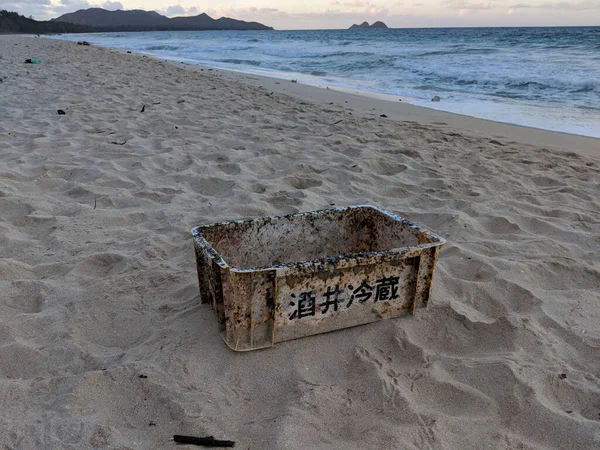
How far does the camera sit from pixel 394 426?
160cm

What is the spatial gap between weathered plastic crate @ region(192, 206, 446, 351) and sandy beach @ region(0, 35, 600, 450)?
0.08 meters

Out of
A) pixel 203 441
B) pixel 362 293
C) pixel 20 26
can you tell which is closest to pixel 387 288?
pixel 362 293

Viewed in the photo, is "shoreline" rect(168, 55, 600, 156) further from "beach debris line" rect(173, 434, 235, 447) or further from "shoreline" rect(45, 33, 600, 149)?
"beach debris line" rect(173, 434, 235, 447)

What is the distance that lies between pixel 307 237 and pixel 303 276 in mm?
609

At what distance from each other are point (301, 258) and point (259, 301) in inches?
26.2

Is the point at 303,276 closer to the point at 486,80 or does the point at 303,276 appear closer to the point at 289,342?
the point at 289,342

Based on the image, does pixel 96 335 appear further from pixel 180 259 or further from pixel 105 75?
pixel 105 75

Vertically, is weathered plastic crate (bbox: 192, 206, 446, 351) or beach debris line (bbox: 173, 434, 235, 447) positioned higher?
weathered plastic crate (bbox: 192, 206, 446, 351)

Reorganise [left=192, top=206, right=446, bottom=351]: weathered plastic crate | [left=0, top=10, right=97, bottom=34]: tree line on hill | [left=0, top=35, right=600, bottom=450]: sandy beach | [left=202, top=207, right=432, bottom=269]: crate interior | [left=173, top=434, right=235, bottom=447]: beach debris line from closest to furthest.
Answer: [left=173, top=434, right=235, bottom=447]: beach debris line, [left=0, top=35, right=600, bottom=450]: sandy beach, [left=192, top=206, right=446, bottom=351]: weathered plastic crate, [left=202, top=207, right=432, bottom=269]: crate interior, [left=0, top=10, right=97, bottom=34]: tree line on hill

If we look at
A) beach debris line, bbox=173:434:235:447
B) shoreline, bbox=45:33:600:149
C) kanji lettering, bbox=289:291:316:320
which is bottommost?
beach debris line, bbox=173:434:235:447

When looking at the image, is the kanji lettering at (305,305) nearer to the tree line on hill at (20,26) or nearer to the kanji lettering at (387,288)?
the kanji lettering at (387,288)

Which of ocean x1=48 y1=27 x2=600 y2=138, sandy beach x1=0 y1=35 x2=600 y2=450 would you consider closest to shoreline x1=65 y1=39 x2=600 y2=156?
ocean x1=48 y1=27 x2=600 y2=138

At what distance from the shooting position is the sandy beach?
1.61m

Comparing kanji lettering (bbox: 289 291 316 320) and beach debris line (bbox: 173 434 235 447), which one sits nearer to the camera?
beach debris line (bbox: 173 434 235 447)
